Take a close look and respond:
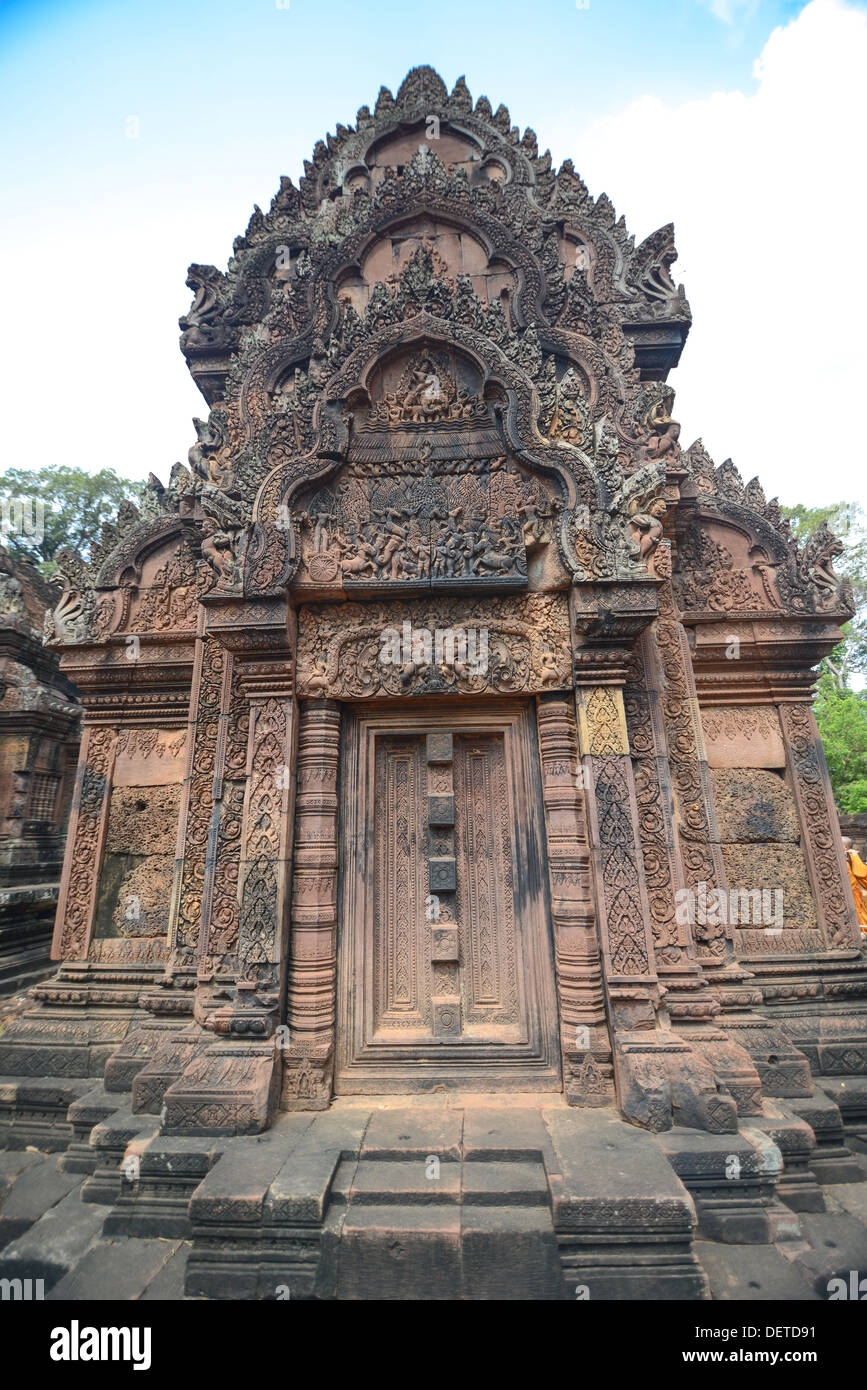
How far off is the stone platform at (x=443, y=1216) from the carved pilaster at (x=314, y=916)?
0.86ft

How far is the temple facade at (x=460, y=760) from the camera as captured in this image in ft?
13.7

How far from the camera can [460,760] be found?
4.81 meters

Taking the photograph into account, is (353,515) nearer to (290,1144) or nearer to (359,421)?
(359,421)

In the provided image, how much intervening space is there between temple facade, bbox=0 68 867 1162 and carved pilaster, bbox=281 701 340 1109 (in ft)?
0.08

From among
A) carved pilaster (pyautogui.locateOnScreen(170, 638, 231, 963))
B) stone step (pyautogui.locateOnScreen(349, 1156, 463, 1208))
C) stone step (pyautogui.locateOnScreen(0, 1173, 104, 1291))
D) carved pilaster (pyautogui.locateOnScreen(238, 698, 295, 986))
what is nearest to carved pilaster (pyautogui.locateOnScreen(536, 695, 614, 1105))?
stone step (pyautogui.locateOnScreen(349, 1156, 463, 1208))

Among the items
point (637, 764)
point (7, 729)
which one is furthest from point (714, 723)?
point (7, 729)

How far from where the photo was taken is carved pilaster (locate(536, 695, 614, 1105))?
3.97 m

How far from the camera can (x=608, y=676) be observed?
4453mm

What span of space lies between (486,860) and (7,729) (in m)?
8.62

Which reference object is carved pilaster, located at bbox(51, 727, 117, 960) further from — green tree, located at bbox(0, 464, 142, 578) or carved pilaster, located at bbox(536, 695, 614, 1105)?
green tree, located at bbox(0, 464, 142, 578)

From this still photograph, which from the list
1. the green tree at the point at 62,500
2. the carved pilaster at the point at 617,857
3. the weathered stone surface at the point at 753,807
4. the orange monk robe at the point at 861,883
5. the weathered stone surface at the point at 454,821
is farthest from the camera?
the green tree at the point at 62,500

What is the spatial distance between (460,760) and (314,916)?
1601mm

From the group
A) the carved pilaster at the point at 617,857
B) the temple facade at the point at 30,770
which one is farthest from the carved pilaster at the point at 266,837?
the temple facade at the point at 30,770

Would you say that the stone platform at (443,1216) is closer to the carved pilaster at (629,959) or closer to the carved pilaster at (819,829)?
the carved pilaster at (629,959)
